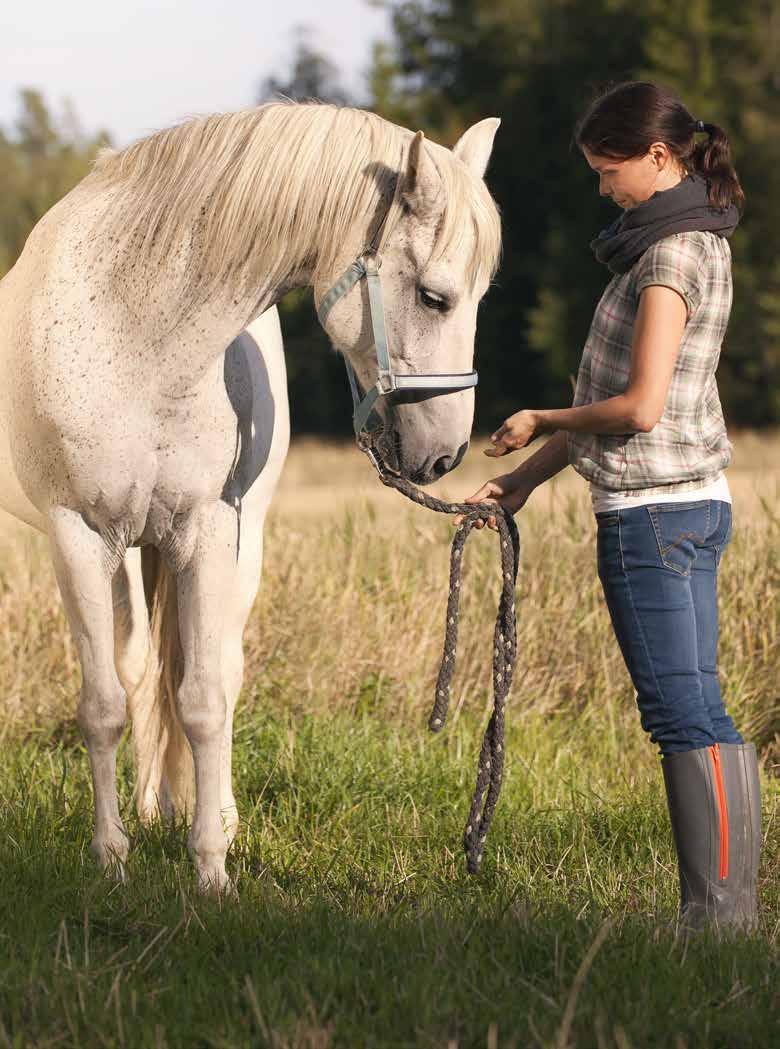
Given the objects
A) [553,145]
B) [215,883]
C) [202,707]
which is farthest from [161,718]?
[553,145]

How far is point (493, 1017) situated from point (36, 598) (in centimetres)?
393

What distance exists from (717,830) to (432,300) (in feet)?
4.86

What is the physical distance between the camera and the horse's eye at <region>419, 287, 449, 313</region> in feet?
10.7

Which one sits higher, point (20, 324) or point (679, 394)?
point (20, 324)

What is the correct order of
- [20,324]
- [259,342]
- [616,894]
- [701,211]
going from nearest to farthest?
[701,211] < [616,894] < [20,324] < [259,342]

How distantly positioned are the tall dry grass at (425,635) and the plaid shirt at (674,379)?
2.20 m

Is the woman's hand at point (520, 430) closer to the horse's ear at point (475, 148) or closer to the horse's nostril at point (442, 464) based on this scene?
the horse's nostril at point (442, 464)

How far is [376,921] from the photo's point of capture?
2.93 meters

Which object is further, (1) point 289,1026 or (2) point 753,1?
(2) point 753,1

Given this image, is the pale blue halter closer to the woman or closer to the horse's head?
the horse's head

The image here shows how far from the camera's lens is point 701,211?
3.13 meters

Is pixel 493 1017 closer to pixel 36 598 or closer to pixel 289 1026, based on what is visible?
pixel 289 1026

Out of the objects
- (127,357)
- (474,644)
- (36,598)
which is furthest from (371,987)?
(36,598)

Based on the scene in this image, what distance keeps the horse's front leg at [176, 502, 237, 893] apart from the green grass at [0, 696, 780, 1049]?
164 millimetres
